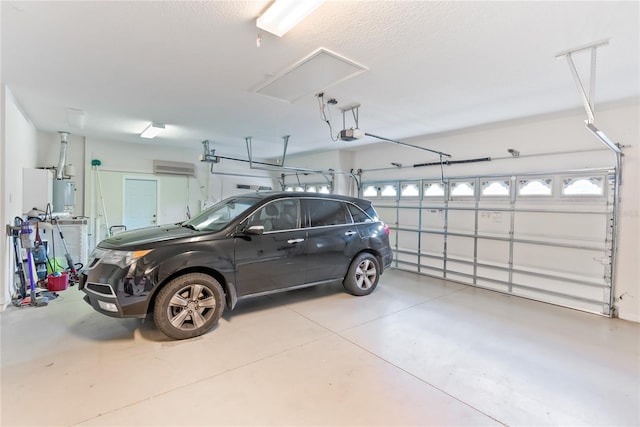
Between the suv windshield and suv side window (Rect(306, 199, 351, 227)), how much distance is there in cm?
79

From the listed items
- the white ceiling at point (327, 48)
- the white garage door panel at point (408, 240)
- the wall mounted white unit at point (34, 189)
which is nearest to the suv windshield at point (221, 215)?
the white ceiling at point (327, 48)

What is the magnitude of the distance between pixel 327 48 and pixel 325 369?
8.71 ft

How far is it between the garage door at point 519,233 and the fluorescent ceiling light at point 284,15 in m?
4.23

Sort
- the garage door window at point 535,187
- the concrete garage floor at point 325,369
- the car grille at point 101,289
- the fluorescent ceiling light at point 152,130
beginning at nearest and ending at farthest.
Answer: the concrete garage floor at point 325,369 < the car grille at point 101,289 < the garage door window at point 535,187 < the fluorescent ceiling light at point 152,130

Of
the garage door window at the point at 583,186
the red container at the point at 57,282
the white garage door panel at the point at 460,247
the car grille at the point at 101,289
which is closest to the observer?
the car grille at the point at 101,289

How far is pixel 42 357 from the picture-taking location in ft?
8.49

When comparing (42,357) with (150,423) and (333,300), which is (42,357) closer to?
(150,423)

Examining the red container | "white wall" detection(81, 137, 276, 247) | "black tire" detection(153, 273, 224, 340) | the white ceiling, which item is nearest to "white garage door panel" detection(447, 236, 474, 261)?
the white ceiling

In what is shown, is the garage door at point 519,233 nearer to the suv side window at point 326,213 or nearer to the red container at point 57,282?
the suv side window at point 326,213

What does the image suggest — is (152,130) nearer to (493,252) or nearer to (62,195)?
(62,195)

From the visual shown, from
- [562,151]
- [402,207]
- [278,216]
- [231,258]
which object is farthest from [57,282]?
[562,151]

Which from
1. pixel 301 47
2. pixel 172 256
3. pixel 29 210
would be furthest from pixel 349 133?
pixel 29 210

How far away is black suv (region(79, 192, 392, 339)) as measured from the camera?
2842 mm

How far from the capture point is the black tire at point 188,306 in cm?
290
